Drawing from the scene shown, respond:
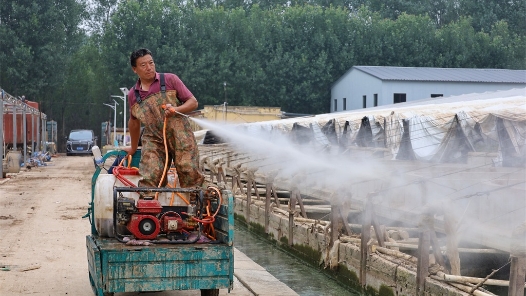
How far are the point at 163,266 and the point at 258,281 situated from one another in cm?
279

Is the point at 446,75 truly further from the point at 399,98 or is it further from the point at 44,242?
the point at 44,242

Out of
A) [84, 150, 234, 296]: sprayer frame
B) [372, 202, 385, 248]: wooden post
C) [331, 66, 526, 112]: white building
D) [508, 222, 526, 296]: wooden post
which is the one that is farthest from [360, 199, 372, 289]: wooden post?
[331, 66, 526, 112]: white building

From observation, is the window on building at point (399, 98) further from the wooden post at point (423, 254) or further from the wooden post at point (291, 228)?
the wooden post at point (423, 254)

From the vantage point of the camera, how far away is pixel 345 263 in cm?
1246

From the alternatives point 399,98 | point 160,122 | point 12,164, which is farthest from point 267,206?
point 399,98

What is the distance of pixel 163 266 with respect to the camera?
7344 millimetres

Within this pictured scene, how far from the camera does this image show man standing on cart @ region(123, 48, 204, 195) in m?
8.00

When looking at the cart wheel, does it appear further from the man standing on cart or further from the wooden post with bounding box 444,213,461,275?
the wooden post with bounding box 444,213,461,275

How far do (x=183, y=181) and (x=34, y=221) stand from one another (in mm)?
8187

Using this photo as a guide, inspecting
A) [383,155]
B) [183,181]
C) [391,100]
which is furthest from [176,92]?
[391,100]

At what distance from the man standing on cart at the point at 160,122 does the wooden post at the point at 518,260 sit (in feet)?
10.4

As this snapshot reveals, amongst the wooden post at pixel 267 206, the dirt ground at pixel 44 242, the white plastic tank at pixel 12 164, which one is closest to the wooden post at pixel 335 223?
the dirt ground at pixel 44 242

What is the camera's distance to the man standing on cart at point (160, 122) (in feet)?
26.2

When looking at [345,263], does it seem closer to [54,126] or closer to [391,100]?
[391,100]
